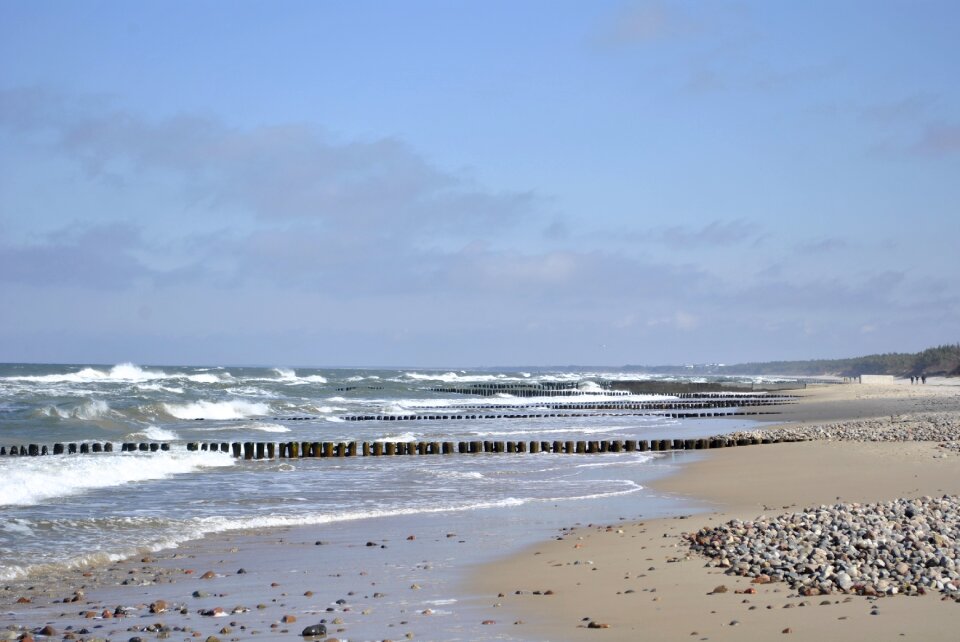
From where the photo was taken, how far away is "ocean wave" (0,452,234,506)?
16859mm

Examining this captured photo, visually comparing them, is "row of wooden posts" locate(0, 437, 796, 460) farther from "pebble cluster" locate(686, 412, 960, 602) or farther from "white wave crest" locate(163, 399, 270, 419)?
"white wave crest" locate(163, 399, 270, 419)

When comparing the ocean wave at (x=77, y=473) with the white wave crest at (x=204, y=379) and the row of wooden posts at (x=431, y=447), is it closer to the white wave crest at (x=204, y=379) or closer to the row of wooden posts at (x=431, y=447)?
the row of wooden posts at (x=431, y=447)

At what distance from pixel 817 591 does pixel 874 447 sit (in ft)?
59.8

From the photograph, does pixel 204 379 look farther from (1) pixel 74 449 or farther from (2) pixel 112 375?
(1) pixel 74 449

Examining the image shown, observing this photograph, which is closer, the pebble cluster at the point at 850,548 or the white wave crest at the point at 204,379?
the pebble cluster at the point at 850,548

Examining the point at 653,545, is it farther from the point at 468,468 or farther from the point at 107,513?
the point at 468,468

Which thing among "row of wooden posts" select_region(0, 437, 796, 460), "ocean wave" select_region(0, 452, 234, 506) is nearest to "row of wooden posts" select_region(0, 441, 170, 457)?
"row of wooden posts" select_region(0, 437, 796, 460)

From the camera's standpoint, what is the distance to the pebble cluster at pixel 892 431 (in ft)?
88.3

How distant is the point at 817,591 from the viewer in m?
8.08

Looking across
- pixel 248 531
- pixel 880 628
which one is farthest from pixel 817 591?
pixel 248 531

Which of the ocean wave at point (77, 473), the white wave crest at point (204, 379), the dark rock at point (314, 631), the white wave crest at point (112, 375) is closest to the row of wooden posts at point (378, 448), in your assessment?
the ocean wave at point (77, 473)

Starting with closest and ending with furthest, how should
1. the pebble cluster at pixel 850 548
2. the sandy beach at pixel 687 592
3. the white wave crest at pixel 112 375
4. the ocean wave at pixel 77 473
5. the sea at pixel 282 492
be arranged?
the sandy beach at pixel 687 592 → the pebble cluster at pixel 850 548 → the sea at pixel 282 492 → the ocean wave at pixel 77 473 → the white wave crest at pixel 112 375

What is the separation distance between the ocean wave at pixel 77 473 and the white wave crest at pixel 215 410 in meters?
24.1

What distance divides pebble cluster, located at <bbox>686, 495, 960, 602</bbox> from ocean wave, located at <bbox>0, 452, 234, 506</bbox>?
453 inches
